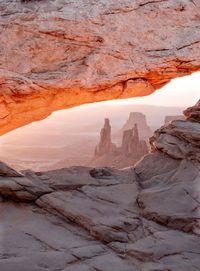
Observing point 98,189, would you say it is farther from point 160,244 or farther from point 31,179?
point 160,244

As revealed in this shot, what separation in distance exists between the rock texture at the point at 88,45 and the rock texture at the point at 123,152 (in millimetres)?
56782

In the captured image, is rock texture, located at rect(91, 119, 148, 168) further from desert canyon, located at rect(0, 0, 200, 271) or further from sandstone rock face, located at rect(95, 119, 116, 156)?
desert canyon, located at rect(0, 0, 200, 271)

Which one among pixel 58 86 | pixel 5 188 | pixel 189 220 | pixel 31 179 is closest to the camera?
pixel 189 220

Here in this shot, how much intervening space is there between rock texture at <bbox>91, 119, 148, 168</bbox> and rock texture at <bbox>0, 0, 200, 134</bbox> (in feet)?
186

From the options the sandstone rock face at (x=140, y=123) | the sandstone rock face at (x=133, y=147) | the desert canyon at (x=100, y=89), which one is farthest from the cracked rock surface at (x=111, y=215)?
the sandstone rock face at (x=140, y=123)

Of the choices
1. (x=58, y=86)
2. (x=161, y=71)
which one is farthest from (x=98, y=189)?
(x=161, y=71)

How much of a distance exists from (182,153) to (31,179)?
5.97 meters

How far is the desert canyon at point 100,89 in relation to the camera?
487 inches

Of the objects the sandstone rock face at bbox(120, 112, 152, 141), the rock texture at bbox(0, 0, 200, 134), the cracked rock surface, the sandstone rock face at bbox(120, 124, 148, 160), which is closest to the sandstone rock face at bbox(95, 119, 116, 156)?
the sandstone rock face at bbox(120, 124, 148, 160)

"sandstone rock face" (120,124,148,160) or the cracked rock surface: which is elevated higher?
the cracked rock surface

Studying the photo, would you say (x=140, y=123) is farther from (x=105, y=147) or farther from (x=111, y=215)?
(x=111, y=215)

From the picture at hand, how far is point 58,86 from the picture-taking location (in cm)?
1484

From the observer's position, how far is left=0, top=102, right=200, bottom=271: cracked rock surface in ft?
33.7

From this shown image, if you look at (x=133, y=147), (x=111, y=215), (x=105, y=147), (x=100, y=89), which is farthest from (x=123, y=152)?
(x=111, y=215)
